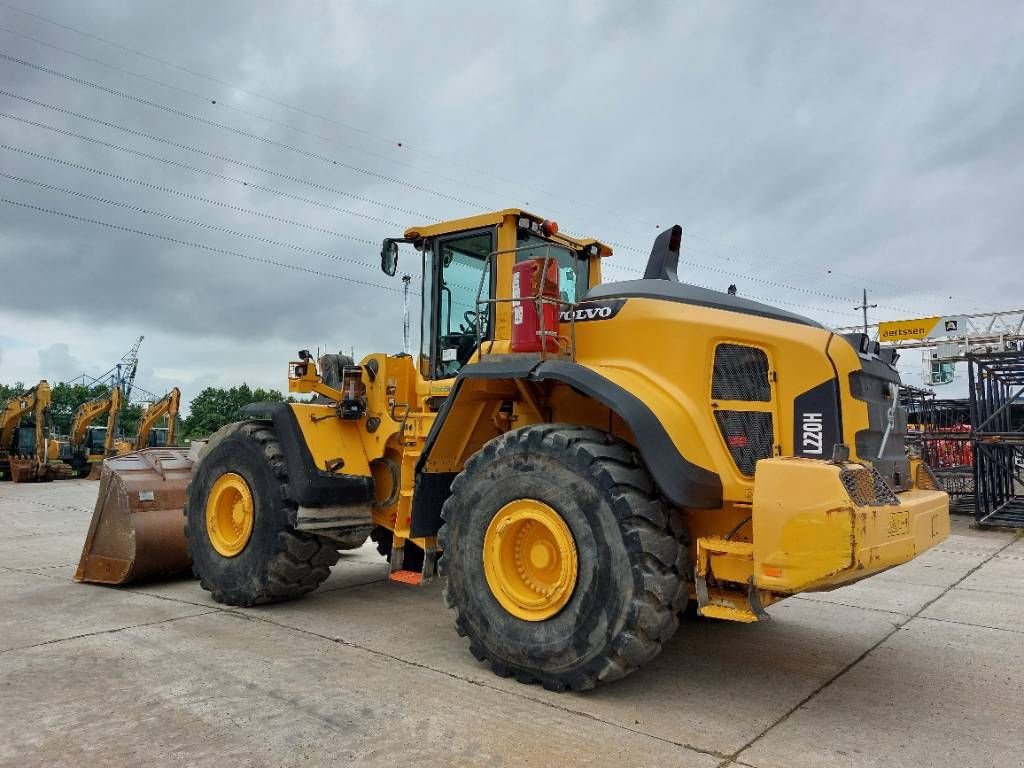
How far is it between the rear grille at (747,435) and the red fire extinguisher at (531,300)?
1.11 metres

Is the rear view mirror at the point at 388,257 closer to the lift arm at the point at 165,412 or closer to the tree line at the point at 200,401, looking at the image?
the lift arm at the point at 165,412

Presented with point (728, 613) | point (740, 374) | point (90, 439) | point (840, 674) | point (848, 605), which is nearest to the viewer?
point (728, 613)

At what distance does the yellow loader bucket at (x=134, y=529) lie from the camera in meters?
6.69

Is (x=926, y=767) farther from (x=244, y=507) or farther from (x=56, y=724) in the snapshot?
(x=244, y=507)

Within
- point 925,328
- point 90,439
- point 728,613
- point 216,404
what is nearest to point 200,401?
point 216,404

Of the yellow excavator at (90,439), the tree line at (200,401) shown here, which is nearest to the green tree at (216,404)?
the tree line at (200,401)

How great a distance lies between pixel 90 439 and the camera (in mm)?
28719

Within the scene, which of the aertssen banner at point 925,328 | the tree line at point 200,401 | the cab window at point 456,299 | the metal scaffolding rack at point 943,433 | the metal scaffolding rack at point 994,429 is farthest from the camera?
the tree line at point 200,401

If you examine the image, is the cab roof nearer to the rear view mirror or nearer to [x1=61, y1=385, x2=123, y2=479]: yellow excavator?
the rear view mirror

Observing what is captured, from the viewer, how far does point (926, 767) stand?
10.8ft

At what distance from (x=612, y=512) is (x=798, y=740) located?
1.34 metres

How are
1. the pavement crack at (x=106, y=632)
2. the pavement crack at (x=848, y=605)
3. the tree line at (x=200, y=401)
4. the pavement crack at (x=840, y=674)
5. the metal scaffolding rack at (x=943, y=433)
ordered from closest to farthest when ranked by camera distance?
the pavement crack at (x=840, y=674) → the pavement crack at (x=106, y=632) → the pavement crack at (x=848, y=605) → the metal scaffolding rack at (x=943, y=433) → the tree line at (x=200, y=401)

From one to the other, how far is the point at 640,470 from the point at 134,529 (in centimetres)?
482

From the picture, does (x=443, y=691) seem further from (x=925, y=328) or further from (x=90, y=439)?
(x=925, y=328)
